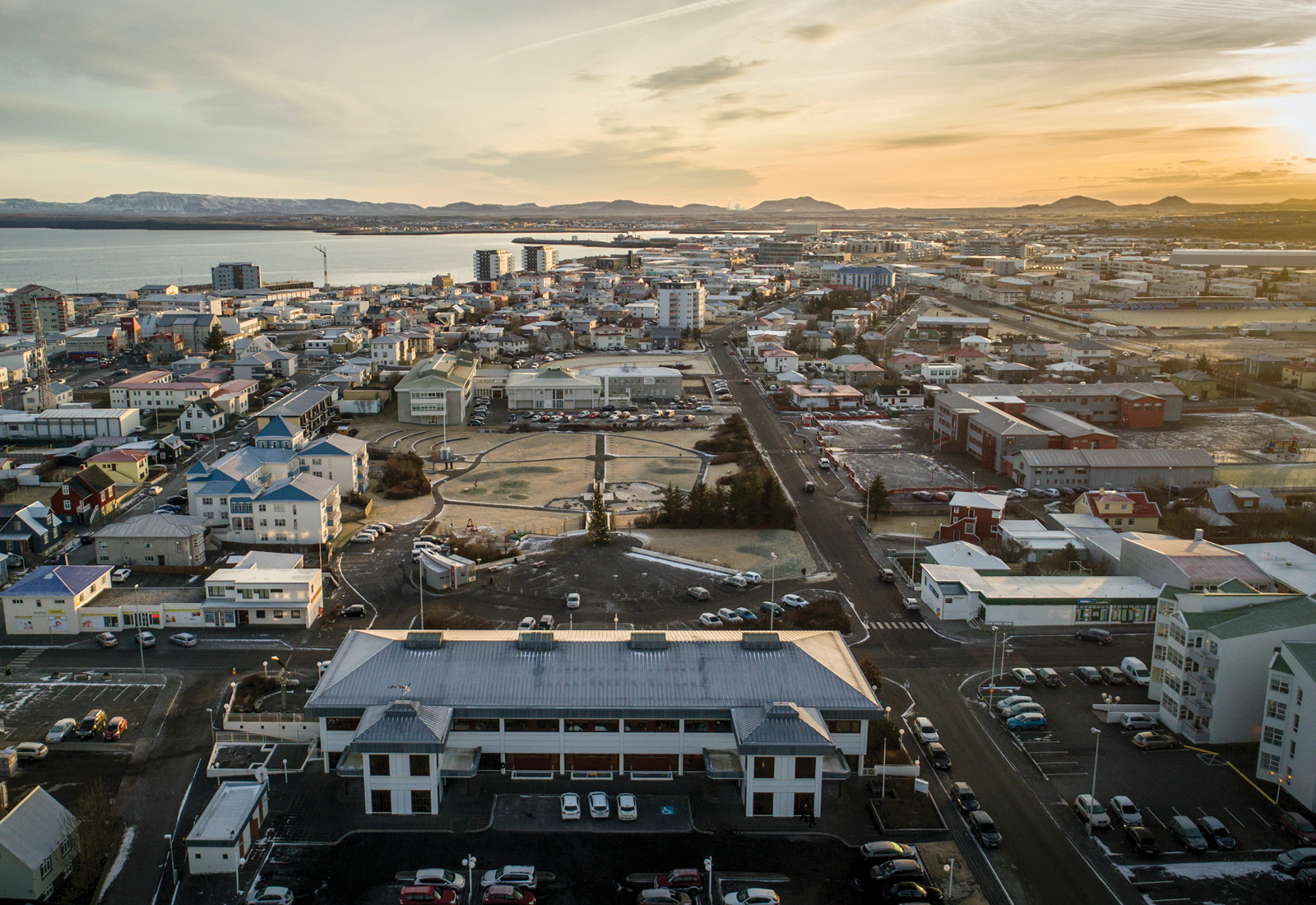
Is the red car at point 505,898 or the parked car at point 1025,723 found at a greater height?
the parked car at point 1025,723

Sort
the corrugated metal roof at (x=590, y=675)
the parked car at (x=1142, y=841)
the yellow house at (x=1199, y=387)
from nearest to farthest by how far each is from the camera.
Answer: the parked car at (x=1142, y=841)
the corrugated metal roof at (x=590, y=675)
the yellow house at (x=1199, y=387)

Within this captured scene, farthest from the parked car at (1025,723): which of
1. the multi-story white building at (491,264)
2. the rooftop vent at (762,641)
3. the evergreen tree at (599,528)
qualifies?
the multi-story white building at (491,264)

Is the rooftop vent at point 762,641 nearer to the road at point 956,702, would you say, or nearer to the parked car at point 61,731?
the road at point 956,702

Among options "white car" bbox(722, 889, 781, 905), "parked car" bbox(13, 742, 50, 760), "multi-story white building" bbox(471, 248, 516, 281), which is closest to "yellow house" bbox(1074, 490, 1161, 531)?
"white car" bbox(722, 889, 781, 905)

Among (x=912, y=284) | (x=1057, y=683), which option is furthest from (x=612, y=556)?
(x=912, y=284)

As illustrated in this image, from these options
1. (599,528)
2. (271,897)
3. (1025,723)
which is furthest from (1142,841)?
(599,528)

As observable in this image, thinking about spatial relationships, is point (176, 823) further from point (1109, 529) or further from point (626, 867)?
point (1109, 529)

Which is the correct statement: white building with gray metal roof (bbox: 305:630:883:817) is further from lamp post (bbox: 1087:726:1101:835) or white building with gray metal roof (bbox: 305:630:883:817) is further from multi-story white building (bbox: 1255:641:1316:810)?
multi-story white building (bbox: 1255:641:1316:810)

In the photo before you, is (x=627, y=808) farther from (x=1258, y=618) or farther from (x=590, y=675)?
(x=1258, y=618)
